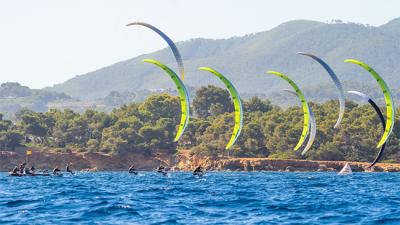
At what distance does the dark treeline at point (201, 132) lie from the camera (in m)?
136

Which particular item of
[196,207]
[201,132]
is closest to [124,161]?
[201,132]

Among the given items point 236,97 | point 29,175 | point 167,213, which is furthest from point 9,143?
point 167,213

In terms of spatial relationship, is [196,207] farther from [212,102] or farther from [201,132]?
[212,102]

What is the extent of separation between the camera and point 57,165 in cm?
14500

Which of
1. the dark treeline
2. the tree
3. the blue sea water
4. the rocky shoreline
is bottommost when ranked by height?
the rocky shoreline

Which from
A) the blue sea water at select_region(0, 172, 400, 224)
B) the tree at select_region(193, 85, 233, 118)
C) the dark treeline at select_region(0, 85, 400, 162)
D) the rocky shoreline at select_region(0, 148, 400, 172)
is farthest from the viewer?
the tree at select_region(193, 85, 233, 118)

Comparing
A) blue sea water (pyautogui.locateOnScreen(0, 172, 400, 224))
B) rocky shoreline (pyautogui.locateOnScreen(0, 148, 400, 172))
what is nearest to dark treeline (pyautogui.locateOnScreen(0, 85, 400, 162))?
rocky shoreline (pyautogui.locateOnScreen(0, 148, 400, 172))

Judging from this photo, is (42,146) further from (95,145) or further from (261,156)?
(261,156)

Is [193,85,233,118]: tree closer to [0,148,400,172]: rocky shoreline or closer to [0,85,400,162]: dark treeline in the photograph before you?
[0,85,400,162]: dark treeline

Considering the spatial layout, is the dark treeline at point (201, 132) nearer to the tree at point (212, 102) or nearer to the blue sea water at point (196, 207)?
the tree at point (212, 102)

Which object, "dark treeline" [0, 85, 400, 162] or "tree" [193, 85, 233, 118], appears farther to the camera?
"tree" [193, 85, 233, 118]

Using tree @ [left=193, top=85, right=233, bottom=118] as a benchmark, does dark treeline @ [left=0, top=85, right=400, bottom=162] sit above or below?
below

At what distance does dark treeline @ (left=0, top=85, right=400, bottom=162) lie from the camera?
13550 cm

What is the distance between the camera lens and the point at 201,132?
15350cm
